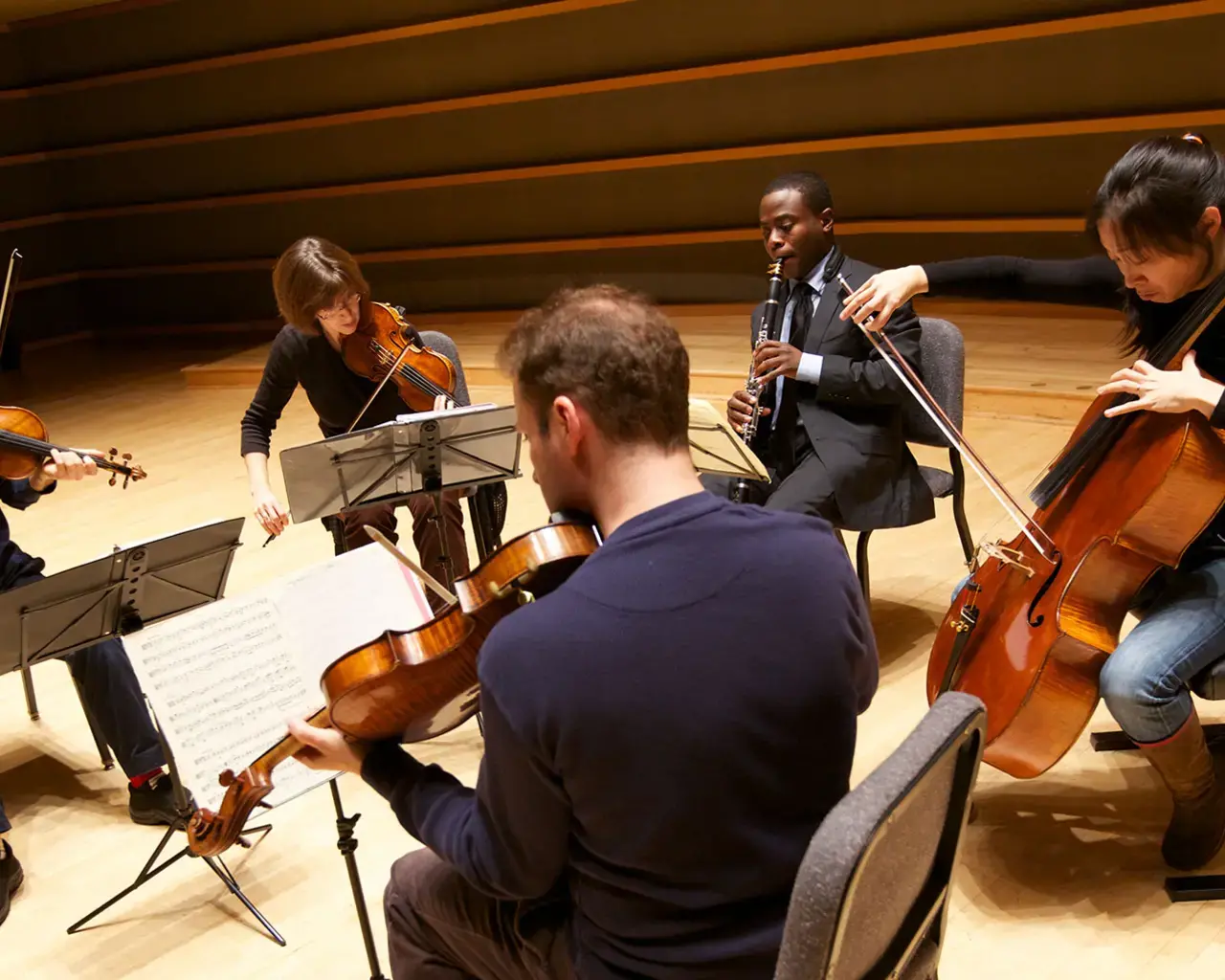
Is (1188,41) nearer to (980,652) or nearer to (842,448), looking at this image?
(842,448)

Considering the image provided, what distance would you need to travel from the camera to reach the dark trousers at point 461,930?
134cm

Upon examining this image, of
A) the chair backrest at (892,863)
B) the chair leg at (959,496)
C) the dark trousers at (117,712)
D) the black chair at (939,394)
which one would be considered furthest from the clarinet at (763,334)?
the chair backrest at (892,863)

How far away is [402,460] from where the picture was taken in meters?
2.41

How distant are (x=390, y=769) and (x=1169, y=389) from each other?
1225 mm

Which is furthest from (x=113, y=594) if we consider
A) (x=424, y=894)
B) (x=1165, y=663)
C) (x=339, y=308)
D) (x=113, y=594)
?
(x=1165, y=663)

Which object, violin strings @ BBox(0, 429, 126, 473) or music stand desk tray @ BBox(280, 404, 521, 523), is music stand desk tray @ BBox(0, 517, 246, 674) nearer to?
music stand desk tray @ BBox(280, 404, 521, 523)

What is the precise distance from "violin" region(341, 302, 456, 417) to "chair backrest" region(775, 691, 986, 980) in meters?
1.94

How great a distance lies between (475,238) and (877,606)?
436 cm

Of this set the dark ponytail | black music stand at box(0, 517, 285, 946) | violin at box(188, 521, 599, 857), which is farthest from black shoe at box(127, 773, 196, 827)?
the dark ponytail

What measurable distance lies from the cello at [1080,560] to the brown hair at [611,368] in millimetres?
894

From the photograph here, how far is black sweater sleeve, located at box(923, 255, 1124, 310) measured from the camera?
2.18 metres

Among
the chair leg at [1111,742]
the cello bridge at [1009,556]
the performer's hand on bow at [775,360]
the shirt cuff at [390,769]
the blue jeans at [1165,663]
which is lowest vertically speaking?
the chair leg at [1111,742]

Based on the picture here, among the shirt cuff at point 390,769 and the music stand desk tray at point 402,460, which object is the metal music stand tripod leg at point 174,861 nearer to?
the music stand desk tray at point 402,460

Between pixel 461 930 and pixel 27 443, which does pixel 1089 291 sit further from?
pixel 27 443
